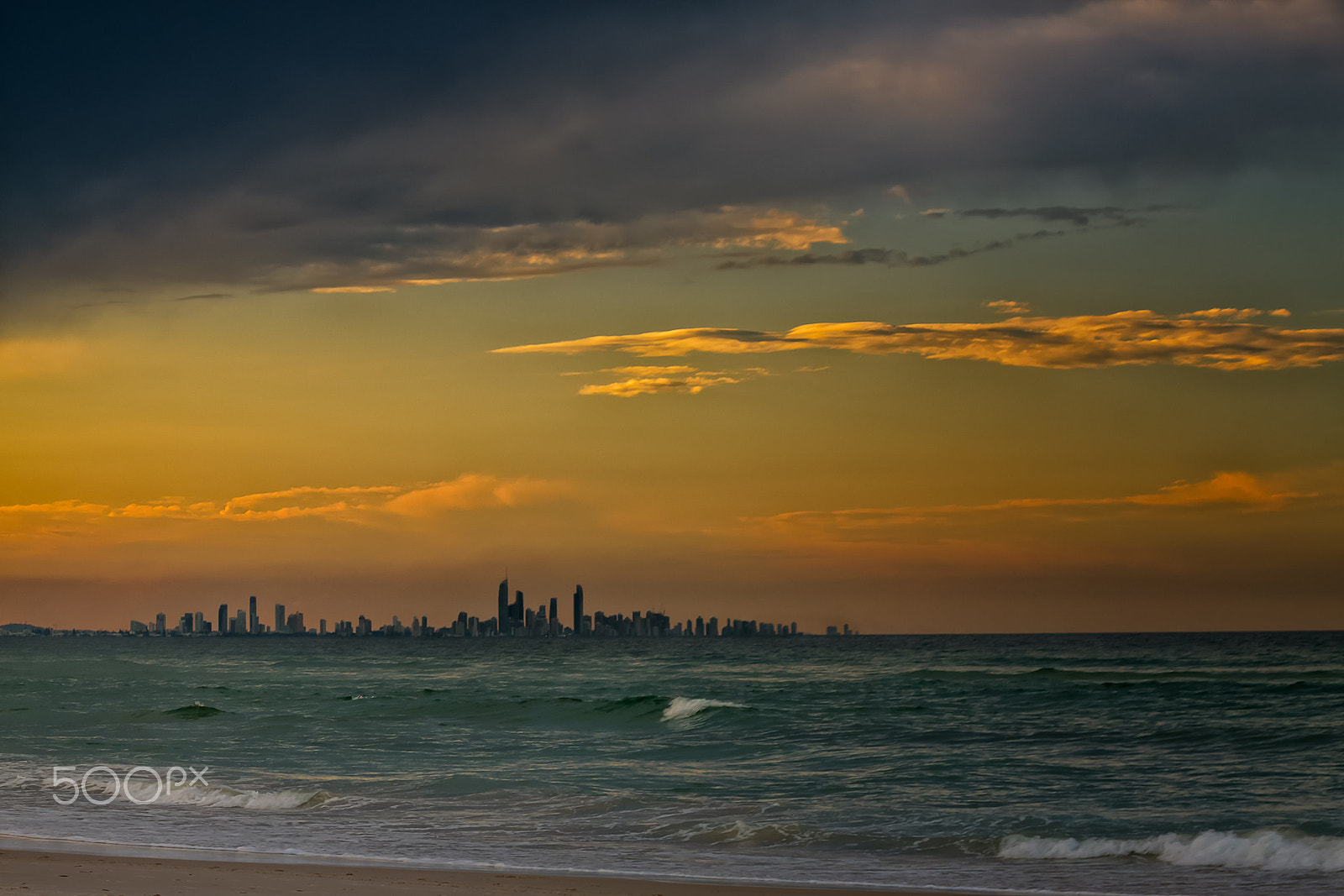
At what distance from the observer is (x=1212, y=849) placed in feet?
46.1

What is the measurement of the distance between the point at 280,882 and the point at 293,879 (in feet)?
0.66

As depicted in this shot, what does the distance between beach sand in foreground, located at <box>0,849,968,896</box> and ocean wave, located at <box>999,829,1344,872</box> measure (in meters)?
3.55

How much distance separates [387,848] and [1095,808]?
35.6 ft

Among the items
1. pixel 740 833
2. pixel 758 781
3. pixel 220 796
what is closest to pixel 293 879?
pixel 740 833

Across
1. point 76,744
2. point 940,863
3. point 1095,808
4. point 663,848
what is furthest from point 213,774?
point 1095,808

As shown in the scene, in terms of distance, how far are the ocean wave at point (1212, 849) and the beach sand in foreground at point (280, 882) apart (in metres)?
3.55

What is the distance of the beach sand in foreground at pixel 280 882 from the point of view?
10859 millimetres

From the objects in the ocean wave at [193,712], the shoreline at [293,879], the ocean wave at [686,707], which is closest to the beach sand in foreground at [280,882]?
the shoreline at [293,879]

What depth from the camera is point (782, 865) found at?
13359 mm

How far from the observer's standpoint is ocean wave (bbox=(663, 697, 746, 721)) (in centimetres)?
3453

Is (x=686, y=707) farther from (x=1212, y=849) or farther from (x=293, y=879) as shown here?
(x=293, y=879)

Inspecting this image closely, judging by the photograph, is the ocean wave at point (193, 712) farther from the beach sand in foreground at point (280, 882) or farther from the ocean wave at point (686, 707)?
the beach sand in foreground at point (280, 882)

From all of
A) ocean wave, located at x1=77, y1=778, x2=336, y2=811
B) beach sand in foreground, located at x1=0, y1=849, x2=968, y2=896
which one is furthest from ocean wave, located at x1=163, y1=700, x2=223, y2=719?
beach sand in foreground, located at x1=0, y1=849, x2=968, y2=896

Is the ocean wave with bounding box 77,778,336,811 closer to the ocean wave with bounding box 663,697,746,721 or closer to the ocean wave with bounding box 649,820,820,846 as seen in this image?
the ocean wave with bounding box 649,820,820,846
